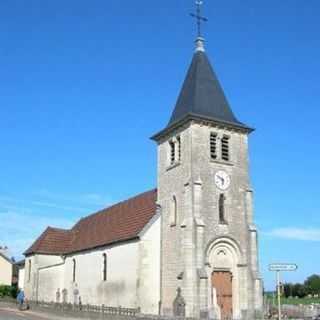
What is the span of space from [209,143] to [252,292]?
944 centimetres

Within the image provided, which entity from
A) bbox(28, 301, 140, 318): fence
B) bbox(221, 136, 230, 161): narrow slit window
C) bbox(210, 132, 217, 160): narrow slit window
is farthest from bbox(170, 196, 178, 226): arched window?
bbox(28, 301, 140, 318): fence

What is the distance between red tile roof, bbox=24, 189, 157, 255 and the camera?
36.6m

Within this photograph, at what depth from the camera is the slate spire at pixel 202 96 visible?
Answer: 3444 cm

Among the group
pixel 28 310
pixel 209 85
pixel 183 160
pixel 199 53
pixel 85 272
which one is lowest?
pixel 28 310

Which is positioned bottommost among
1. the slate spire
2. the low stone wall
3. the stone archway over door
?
the low stone wall

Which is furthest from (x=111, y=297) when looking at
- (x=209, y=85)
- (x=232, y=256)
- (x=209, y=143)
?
(x=209, y=85)

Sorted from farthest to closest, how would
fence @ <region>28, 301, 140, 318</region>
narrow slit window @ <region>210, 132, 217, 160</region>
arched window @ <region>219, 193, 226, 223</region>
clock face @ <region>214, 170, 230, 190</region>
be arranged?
narrow slit window @ <region>210, 132, 217, 160</region>
clock face @ <region>214, 170, 230, 190</region>
arched window @ <region>219, 193, 226, 223</region>
fence @ <region>28, 301, 140, 318</region>

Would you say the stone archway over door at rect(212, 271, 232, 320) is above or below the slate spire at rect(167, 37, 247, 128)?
below

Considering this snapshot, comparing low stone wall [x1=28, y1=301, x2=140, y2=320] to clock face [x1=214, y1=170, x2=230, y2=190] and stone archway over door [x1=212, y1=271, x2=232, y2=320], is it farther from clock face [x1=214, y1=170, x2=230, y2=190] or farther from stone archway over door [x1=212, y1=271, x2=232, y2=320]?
Answer: clock face [x1=214, y1=170, x2=230, y2=190]

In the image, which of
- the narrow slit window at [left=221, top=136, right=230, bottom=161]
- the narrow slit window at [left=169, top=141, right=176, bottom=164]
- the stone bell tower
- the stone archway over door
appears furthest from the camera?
the narrow slit window at [left=169, top=141, right=176, bottom=164]

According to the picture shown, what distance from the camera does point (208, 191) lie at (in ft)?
107

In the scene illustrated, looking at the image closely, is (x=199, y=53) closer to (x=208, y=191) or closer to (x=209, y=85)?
(x=209, y=85)

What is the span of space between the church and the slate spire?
7 cm

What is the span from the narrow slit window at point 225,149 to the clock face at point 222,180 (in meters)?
1.15
